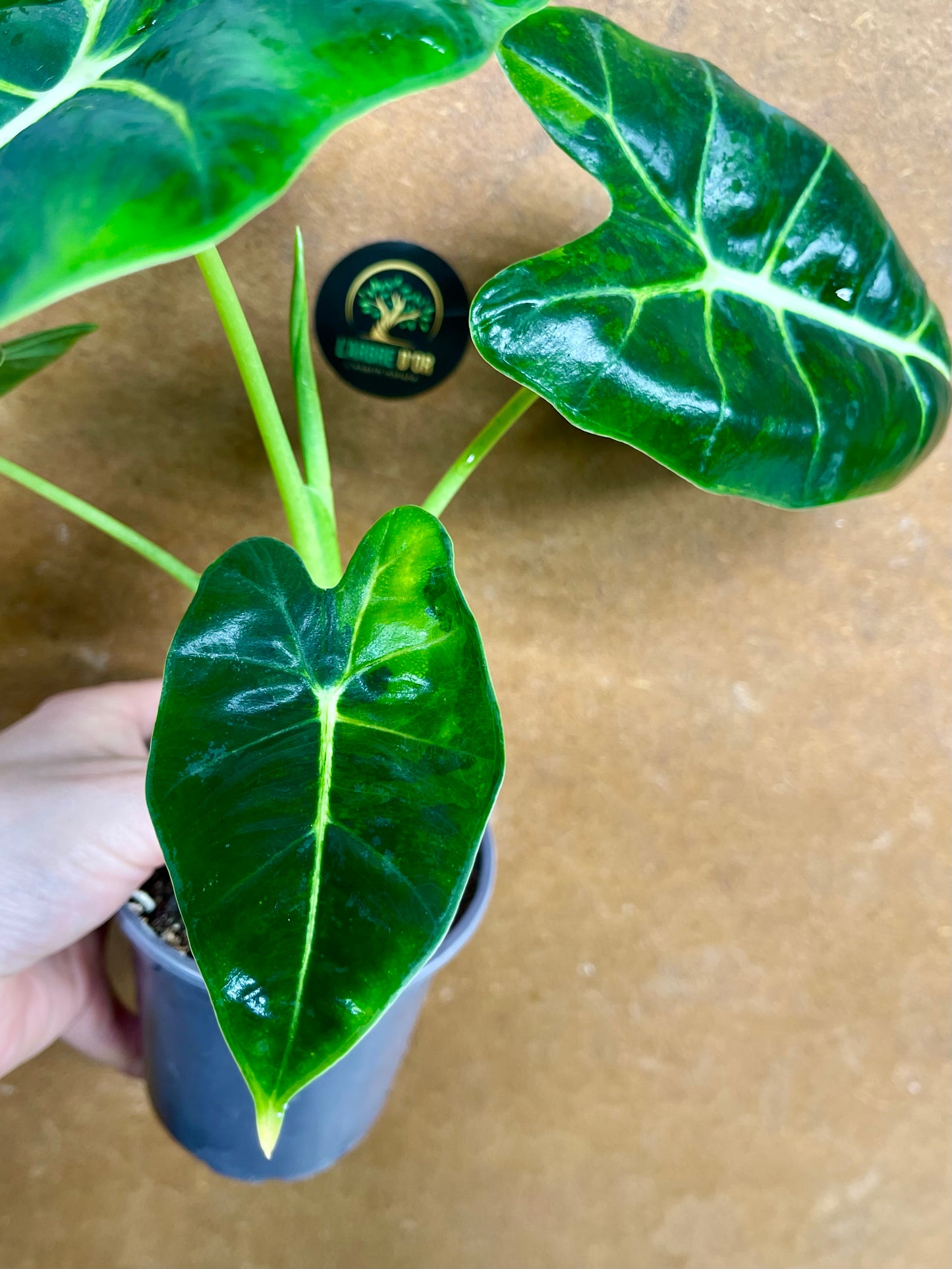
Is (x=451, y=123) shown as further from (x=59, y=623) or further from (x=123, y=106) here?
(x=59, y=623)

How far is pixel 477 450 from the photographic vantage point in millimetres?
677

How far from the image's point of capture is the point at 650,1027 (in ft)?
3.30

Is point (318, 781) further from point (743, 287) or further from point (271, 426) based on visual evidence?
point (743, 287)

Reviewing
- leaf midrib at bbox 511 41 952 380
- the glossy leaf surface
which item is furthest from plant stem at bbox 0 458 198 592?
leaf midrib at bbox 511 41 952 380

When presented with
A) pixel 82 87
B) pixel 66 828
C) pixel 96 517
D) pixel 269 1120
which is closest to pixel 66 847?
pixel 66 828

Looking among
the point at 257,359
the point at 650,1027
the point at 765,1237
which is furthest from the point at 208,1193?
the point at 257,359

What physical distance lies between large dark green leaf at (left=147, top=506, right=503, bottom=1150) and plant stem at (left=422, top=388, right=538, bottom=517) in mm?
212

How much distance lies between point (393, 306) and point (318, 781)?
0.56m

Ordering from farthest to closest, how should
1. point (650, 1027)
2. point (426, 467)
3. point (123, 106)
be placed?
point (650, 1027) < point (426, 467) < point (123, 106)

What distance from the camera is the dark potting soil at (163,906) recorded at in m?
0.72

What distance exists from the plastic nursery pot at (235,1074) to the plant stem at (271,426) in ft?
1.03

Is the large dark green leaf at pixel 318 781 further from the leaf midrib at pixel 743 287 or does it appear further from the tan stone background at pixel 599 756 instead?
the tan stone background at pixel 599 756

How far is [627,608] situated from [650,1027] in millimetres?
525

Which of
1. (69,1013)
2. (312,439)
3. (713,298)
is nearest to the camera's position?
(713,298)
